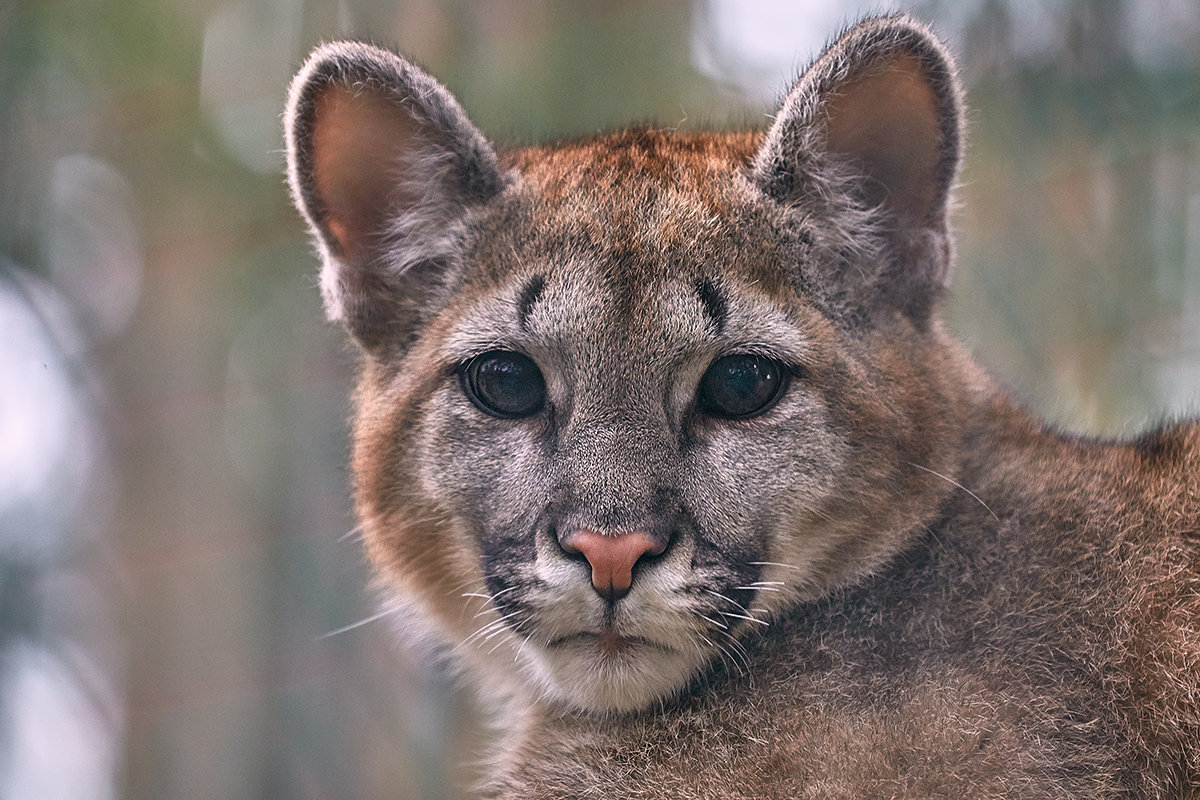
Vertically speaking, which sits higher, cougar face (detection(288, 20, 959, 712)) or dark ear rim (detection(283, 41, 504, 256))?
dark ear rim (detection(283, 41, 504, 256))

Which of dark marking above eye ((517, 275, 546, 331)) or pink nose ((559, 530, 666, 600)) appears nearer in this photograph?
pink nose ((559, 530, 666, 600))

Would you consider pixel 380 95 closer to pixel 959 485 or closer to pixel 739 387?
pixel 739 387

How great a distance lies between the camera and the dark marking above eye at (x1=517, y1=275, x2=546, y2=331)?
338cm

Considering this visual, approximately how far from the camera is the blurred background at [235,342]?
4.67 meters

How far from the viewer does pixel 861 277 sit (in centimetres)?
354

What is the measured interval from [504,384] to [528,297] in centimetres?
28

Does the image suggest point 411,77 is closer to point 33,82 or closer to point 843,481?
point 843,481

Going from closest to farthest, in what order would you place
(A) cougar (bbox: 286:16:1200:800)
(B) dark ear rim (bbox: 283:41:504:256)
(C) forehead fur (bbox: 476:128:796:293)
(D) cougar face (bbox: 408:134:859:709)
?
(A) cougar (bbox: 286:16:1200:800)
(D) cougar face (bbox: 408:134:859:709)
(C) forehead fur (bbox: 476:128:796:293)
(B) dark ear rim (bbox: 283:41:504:256)

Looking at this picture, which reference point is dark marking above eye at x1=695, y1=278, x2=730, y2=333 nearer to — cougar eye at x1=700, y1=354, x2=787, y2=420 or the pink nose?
cougar eye at x1=700, y1=354, x2=787, y2=420

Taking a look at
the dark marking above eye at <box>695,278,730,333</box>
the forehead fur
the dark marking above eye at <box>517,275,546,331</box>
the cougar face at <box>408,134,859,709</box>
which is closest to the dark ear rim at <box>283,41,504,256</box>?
the forehead fur

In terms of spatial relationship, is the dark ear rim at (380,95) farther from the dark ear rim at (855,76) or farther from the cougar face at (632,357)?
the dark ear rim at (855,76)

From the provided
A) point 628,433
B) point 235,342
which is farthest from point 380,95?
point 235,342

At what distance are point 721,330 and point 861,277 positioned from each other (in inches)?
23.8

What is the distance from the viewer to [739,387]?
325cm
